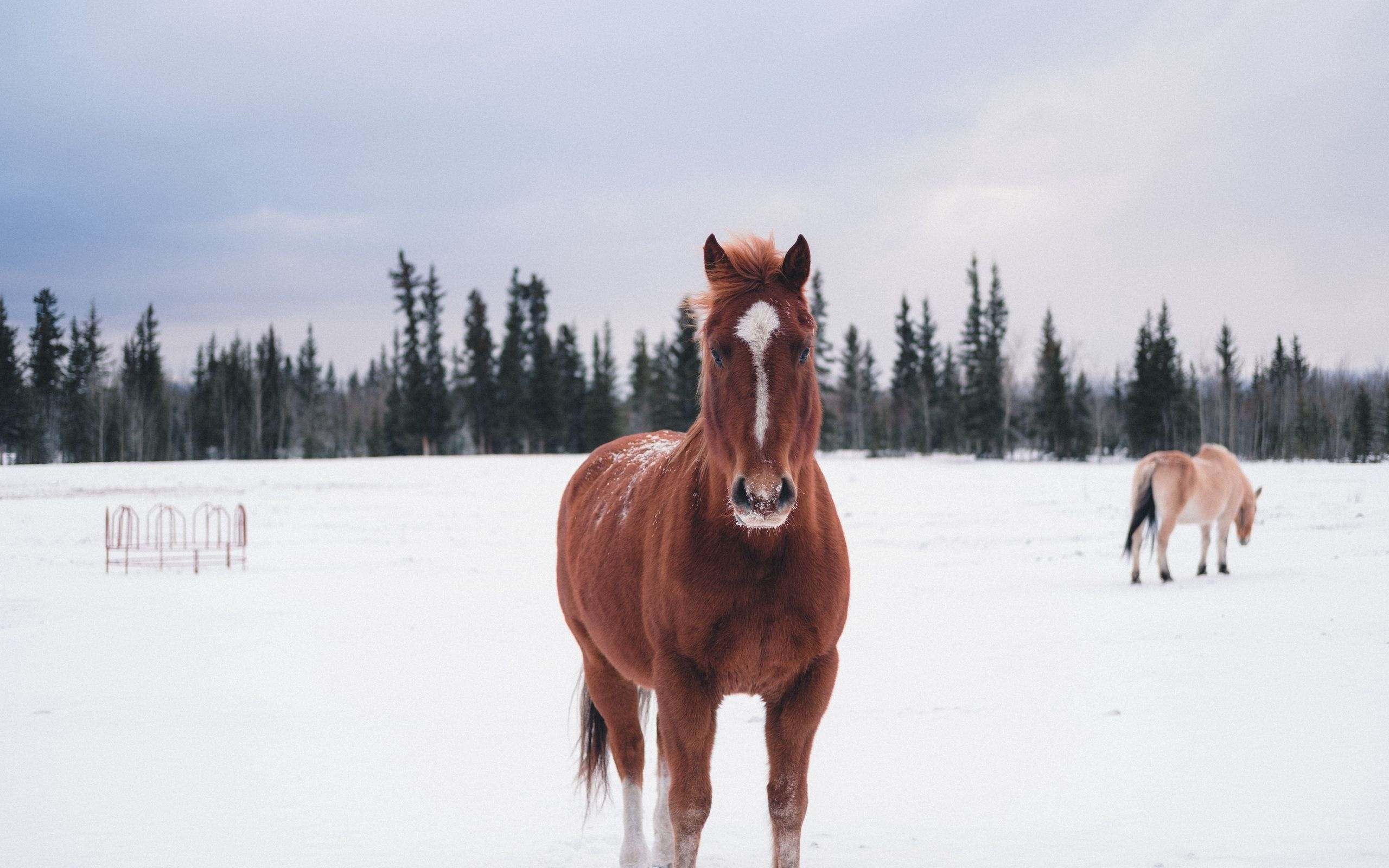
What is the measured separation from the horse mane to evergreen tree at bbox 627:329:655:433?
6162 cm

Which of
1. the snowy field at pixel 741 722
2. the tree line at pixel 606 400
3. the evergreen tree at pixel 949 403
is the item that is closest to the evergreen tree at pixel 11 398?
the tree line at pixel 606 400

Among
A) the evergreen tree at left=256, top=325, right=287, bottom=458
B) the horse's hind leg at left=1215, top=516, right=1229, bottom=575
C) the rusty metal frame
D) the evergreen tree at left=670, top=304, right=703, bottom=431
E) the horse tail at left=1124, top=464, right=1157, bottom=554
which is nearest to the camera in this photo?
the horse tail at left=1124, top=464, right=1157, bottom=554

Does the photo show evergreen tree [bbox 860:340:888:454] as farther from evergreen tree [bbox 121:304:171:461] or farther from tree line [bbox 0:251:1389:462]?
evergreen tree [bbox 121:304:171:461]

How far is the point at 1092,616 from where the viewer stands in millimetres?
9844

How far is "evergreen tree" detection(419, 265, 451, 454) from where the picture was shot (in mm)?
58750

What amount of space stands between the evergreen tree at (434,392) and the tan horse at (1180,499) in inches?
2040

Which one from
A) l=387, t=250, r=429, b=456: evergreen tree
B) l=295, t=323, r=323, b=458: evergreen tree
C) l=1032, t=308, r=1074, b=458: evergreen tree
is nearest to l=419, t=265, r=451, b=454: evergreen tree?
l=387, t=250, r=429, b=456: evergreen tree

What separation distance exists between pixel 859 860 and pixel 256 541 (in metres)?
19.3

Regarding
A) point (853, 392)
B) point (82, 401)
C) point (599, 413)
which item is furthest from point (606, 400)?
point (82, 401)

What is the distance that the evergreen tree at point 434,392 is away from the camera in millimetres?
58750

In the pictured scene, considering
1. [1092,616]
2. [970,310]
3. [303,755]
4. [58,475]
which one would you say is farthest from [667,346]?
[303,755]

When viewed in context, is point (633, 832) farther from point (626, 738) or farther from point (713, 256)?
Result: point (713, 256)

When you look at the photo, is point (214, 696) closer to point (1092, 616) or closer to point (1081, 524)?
point (1092, 616)

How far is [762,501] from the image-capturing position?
2395mm
